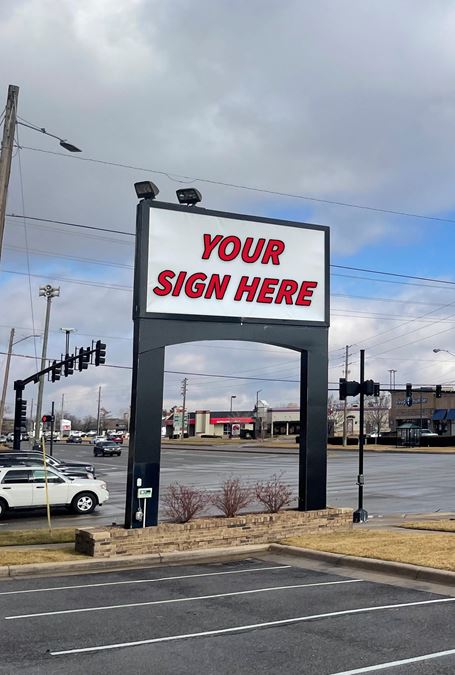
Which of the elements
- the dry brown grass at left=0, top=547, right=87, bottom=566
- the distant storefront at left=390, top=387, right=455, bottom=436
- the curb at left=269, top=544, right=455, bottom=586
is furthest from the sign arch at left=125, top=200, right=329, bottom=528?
the distant storefront at left=390, top=387, right=455, bottom=436

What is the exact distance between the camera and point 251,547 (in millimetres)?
13773

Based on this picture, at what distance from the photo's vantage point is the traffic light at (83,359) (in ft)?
120

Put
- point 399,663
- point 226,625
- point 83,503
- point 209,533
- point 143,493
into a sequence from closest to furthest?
1. point 399,663
2. point 226,625
3. point 143,493
4. point 209,533
5. point 83,503

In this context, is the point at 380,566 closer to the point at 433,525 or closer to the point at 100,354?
the point at 433,525

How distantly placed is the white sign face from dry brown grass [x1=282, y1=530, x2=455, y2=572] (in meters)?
4.52

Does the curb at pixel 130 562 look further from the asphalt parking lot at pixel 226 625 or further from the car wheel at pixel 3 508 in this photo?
the car wheel at pixel 3 508

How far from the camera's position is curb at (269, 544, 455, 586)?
10000mm

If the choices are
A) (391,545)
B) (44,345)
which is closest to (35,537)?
(391,545)

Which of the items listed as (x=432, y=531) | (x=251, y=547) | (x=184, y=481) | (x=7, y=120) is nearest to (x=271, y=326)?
(x=251, y=547)

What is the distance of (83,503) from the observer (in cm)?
2161

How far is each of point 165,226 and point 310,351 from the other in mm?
4104

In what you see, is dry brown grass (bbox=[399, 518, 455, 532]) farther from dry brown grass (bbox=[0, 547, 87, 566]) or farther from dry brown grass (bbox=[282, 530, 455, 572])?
dry brown grass (bbox=[0, 547, 87, 566])

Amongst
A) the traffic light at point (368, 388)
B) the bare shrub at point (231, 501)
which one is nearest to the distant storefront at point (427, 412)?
the traffic light at point (368, 388)

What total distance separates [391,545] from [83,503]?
37.9ft
